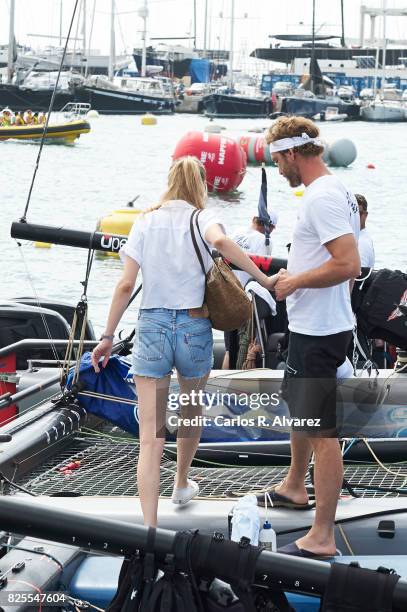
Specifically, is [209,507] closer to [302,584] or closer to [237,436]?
[237,436]

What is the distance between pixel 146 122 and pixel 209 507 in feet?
221

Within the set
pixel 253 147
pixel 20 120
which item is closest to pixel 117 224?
pixel 253 147

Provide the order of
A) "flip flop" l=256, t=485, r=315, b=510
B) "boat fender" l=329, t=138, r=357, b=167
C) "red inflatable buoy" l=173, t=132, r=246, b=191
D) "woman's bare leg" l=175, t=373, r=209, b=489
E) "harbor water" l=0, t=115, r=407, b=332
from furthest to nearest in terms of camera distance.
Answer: "boat fender" l=329, t=138, r=357, b=167
"red inflatable buoy" l=173, t=132, r=246, b=191
"harbor water" l=0, t=115, r=407, b=332
"flip flop" l=256, t=485, r=315, b=510
"woman's bare leg" l=175, t=373, r=209, b=489

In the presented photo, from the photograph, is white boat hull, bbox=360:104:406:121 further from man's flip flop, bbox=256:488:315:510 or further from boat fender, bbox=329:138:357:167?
man's flip flop, bbox=256:488:315:510

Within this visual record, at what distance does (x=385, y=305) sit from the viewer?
18.8ft

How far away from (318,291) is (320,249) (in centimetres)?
16

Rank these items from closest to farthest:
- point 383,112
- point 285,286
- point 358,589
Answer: point 358,589 → point 285,286 → point 383,112

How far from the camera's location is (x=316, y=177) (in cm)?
437

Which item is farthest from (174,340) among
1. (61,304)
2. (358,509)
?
(61,304)

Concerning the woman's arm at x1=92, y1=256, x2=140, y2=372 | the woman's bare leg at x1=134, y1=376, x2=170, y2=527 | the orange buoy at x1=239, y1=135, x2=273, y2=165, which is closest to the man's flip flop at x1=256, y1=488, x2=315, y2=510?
the woman's bare leg at x1=134, y1=376, x2=170, y2=527

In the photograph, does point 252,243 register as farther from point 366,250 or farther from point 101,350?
point 101,350

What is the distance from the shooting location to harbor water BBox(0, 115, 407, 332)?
18359 millimetres

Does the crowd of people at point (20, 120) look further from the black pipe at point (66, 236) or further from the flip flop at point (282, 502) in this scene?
the flip flop at point (282, 502)

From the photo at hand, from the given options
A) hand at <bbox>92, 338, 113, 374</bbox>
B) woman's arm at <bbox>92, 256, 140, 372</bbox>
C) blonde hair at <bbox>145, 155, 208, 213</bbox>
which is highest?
blonde hair at <bbox>145, 155, 208, 213</bbox>
